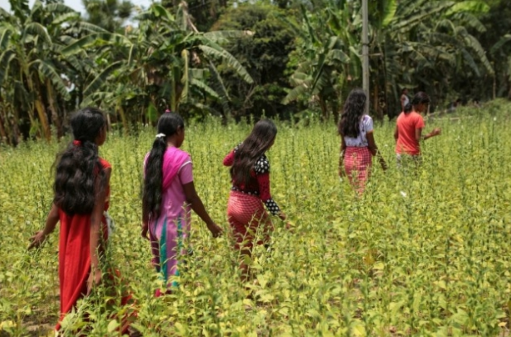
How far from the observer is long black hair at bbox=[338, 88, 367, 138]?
217 inches

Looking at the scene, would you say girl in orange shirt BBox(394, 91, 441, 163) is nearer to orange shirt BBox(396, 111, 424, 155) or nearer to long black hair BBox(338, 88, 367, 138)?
orange shirt BBox(396, 111, 424, 155)

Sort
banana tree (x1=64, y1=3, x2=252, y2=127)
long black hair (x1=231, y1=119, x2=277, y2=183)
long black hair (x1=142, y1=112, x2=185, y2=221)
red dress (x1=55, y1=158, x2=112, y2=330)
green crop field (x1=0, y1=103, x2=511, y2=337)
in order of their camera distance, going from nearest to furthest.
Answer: green crop field (x1=0, y1=103, x2=511, y2=337) → red dress (x1=55, y1=158, x2=112, y2=330) → long black hair (x1=142, y1=112, x2=185, y2=221) → long black hair (x1=231, y1=119, x2=277, y2=183) → banana tree (x1=64, y1=3, x2=252, y2=127)

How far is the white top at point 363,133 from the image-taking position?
18.2 feet

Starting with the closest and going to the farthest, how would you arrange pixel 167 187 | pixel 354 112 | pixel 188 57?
pixel 167 187
pixel 354 112
pixel 188 57

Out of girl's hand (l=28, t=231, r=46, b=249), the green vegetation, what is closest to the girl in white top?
girl's hand (l=28, t=231, r=46, b=249)

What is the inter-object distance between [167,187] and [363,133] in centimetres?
263

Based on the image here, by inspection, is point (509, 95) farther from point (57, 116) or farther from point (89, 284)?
point (89, 284)

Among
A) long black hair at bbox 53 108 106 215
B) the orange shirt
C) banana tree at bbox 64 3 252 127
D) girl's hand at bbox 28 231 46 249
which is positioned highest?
banana tree at bbox 64 3 252 127

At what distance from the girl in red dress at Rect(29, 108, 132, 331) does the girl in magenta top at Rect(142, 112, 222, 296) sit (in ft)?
1.30

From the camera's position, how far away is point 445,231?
404 cm

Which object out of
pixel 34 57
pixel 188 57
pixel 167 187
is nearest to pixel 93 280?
pixel 167 187

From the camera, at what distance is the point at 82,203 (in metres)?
3.14

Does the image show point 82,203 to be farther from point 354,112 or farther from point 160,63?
point 160,63

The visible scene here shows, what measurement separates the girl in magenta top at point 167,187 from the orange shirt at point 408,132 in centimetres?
370
